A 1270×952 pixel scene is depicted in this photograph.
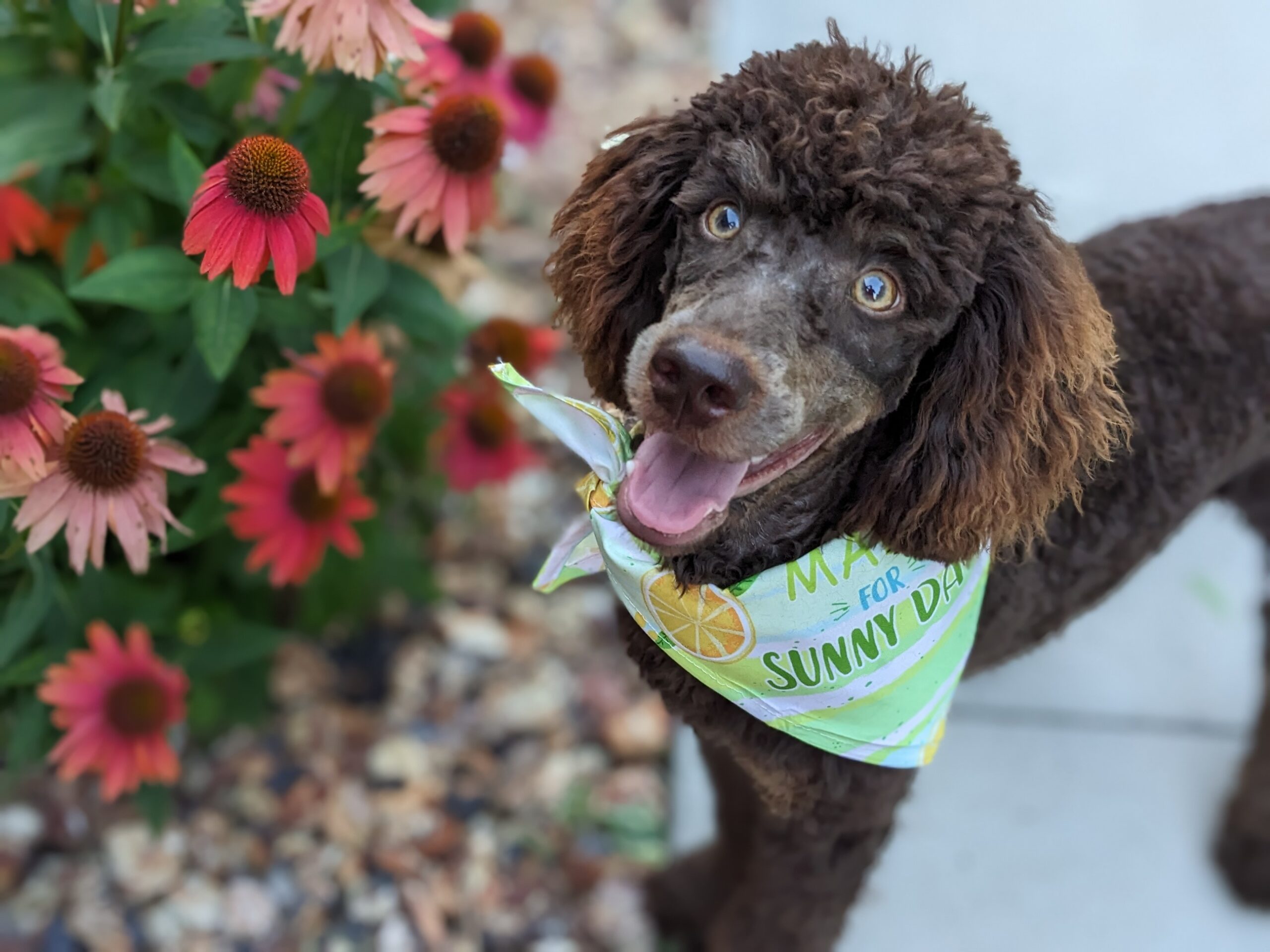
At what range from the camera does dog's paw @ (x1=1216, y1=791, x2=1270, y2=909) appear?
1999 millimetres

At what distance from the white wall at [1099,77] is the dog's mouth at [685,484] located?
74.9 inches

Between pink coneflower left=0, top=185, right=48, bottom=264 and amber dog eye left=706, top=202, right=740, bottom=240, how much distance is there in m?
1.00

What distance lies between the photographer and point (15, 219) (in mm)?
1537

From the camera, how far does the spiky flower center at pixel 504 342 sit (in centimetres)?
187

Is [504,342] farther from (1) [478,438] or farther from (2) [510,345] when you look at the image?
(1) [478,438]

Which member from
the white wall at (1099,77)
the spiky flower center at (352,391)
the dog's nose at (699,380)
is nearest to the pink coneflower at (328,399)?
the spiky flower center at (352,391)

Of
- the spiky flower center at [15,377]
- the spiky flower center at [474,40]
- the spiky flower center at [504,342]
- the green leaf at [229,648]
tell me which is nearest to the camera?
the spiky flower center at [15,377]

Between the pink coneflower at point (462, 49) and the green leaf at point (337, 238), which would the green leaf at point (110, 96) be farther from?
the pink coneflower at point (462, 49)

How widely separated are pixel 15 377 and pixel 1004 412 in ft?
3.54

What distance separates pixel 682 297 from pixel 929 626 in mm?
500

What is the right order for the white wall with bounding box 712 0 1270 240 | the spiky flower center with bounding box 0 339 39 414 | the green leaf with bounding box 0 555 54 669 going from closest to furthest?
the spiky flower center with bounding box 0 339 39 414 → the green leaf with bounding box 0 555 54 669 → the white wall with bounding box 712 0 1270 240

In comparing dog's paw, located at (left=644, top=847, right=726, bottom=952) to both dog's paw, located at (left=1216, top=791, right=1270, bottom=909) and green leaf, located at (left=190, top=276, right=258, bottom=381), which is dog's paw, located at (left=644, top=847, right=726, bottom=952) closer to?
dog's paw, located at (left=1216, top=791, right=1270, bottom=909)

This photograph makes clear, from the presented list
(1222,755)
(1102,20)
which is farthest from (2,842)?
(1102,20)

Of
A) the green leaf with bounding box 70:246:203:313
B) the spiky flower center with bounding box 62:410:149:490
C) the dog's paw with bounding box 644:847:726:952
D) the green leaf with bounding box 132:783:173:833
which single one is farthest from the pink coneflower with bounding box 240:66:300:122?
the dog's paw with bounding box 644:847:726:952
